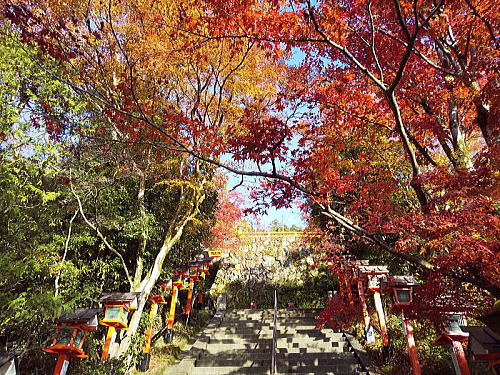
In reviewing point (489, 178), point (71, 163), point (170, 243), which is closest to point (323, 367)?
point (170, 243)

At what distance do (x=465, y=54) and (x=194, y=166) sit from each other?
833cm

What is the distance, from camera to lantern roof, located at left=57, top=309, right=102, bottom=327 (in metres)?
4.99

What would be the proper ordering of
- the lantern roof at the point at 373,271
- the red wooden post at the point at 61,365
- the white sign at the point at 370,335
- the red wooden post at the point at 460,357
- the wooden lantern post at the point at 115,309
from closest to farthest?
1. the red wooden post at the point at 61,365
2. the red wooden post at the point at 460,357
3. the wooden lantern post at the point at 115,309
4. the white sign at the point at 370,335
5. the lantern roof at the point at 373,271

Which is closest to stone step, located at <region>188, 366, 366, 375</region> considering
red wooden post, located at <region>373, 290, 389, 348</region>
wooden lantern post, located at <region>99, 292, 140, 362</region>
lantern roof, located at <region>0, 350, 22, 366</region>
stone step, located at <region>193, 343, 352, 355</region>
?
stone step, located at <region>193, 343, 352, 355</region>

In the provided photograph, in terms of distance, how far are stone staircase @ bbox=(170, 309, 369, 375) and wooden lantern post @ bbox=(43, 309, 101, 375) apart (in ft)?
10.0

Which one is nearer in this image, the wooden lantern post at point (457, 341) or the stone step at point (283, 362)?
the wooden lantern post at point (457, 341)

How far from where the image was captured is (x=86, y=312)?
209 inches

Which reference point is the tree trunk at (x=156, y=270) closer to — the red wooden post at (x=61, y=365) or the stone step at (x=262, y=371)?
the stone step at (x=262, y=371)

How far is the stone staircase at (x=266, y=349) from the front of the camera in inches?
292

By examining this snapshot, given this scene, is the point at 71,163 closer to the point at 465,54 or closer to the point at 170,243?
the point at 170,243

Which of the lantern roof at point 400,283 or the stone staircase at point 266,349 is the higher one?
the lantern roof at point 400,283

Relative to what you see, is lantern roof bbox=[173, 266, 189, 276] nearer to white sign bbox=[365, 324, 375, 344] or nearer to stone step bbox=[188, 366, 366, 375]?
stone step bbox=[188, 366, 366, 375]

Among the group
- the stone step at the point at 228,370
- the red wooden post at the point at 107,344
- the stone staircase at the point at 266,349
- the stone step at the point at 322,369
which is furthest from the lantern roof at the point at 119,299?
the stone step at the point at 322,369

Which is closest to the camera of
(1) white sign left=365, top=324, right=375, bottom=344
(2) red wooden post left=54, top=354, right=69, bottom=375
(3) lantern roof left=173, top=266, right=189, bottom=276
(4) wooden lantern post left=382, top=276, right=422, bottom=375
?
(2) red wooden post left=54, top=354, right=69, bottom=375
